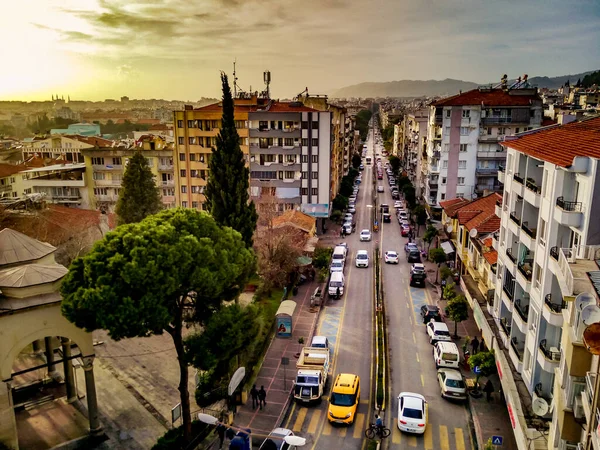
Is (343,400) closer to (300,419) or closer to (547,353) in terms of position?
(300,419)

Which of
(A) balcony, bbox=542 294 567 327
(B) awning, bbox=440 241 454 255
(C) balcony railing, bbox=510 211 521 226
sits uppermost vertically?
(C) balcony railing, bbox=510 211 521 226

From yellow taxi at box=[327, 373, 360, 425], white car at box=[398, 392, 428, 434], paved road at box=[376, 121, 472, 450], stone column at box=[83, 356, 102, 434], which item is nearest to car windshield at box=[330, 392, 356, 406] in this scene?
yellow taxi at box=[327, 373, 360, 425]

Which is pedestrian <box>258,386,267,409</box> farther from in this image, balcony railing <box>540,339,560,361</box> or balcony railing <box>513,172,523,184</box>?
balcony railing <box>513,172,523,184</box>

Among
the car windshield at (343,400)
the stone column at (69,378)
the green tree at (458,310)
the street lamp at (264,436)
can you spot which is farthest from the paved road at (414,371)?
the stone column at (69,378)

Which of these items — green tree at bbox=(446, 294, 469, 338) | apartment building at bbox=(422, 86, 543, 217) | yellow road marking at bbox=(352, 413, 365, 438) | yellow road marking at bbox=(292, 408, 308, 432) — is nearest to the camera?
yellow road marking at bbox=(352, 413, 365, 438)

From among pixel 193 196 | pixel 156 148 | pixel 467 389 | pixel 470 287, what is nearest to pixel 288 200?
pixel 193 196

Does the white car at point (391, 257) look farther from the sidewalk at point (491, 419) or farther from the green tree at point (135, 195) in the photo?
the green tree at point (135, 195)

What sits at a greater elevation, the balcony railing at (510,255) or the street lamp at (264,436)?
the balcony railing at (510,255)

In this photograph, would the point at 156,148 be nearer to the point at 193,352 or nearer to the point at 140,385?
the point at 140,385
